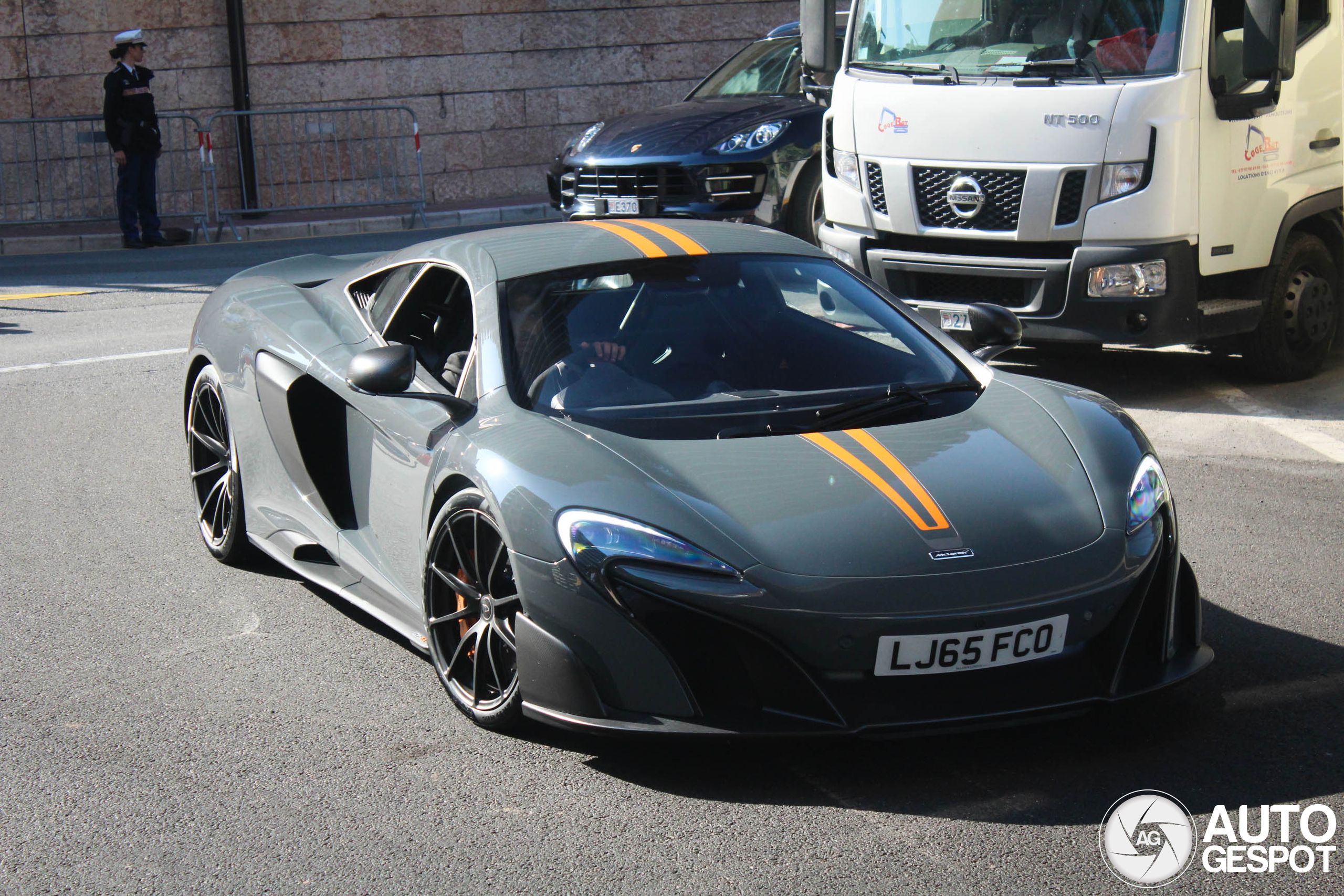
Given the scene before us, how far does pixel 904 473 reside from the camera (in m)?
3.84

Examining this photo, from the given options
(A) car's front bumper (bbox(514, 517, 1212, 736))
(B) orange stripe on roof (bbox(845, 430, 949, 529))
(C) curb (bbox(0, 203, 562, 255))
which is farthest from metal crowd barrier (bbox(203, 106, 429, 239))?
(A) car's front bumper (bbox(514, 517, 1212, 736))

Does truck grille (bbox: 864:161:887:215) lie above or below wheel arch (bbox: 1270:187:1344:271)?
above

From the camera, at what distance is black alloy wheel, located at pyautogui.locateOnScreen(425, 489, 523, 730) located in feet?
12.5

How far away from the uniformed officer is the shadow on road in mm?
13239

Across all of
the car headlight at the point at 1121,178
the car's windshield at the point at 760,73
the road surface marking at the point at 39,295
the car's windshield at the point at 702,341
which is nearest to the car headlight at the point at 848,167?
the car headlight at the point at 1121,178

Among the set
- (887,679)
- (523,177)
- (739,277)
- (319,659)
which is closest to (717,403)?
(739,277)

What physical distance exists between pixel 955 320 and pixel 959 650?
484cm

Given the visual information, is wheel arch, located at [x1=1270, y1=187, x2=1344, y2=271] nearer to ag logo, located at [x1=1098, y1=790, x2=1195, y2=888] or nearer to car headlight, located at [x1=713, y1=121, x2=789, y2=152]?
car headlight, located at [x1=713, y1=121, x2=789, y2=152]

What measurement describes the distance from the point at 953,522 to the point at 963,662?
1.15 ft

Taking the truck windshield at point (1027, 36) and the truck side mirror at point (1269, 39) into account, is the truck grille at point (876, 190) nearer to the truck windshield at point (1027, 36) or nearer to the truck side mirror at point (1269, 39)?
the truck windshield at point (1027, 36)

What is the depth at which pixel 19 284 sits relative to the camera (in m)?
13.0

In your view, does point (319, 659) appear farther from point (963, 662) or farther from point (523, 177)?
point (523, 177)

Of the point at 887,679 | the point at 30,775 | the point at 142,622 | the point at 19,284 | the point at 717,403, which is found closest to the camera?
the point at 887,679

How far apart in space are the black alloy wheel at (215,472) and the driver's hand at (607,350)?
167cm
